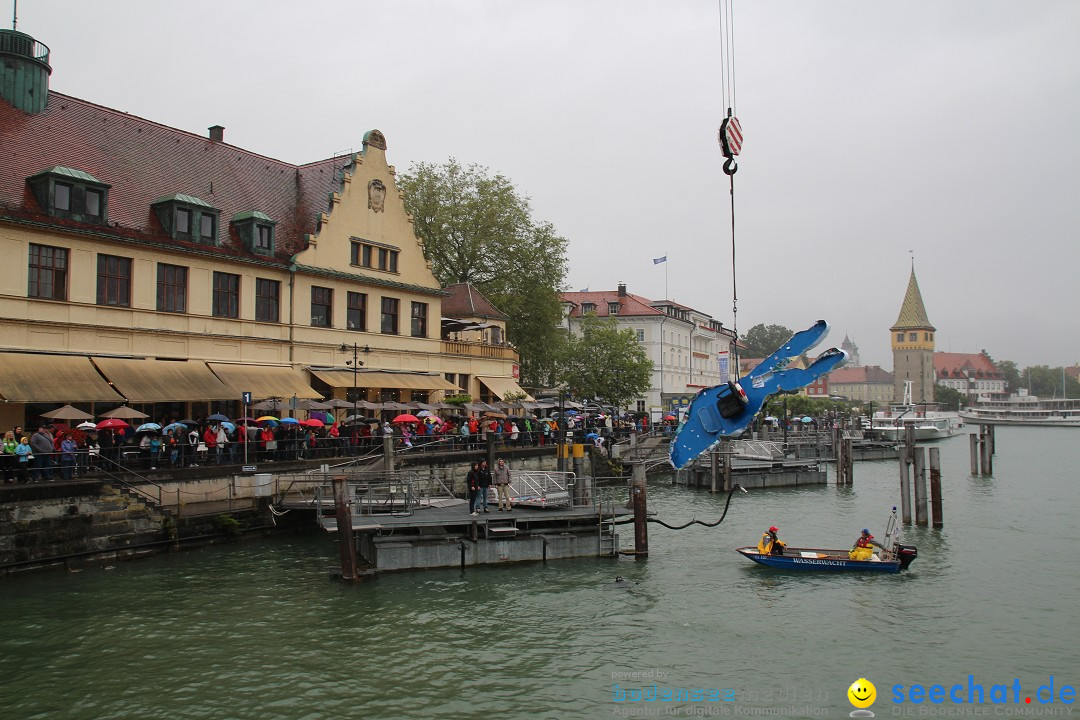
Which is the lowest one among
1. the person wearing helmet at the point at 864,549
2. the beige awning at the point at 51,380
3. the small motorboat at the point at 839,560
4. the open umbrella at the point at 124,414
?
the small motorboat at the point at 839,560

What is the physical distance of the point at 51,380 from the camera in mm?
30469

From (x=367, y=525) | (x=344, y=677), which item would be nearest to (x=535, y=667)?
(x=344, y=677)

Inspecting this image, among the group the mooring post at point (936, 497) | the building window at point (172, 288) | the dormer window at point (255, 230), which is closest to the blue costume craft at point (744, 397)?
the mooring post at point (936, 497)

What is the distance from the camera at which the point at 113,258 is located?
34594mm

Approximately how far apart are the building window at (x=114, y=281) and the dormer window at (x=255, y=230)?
6.26 m

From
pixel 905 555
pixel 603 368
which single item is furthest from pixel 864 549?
pixel 603 368

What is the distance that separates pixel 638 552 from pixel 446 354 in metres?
25.5

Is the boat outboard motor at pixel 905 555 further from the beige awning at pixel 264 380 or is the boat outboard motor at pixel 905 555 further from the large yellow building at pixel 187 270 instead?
the beige awning at pixel 264 380

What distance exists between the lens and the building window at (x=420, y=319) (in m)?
49.7

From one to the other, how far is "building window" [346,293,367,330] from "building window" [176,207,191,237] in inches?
383

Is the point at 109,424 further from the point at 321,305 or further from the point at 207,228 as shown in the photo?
the point at 321,305

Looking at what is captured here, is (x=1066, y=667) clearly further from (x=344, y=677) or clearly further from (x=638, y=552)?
(x=344, y=677)

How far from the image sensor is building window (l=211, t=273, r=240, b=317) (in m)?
38.8

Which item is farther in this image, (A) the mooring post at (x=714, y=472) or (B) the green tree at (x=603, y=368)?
(B) the green tree at (x=603, y=368)
